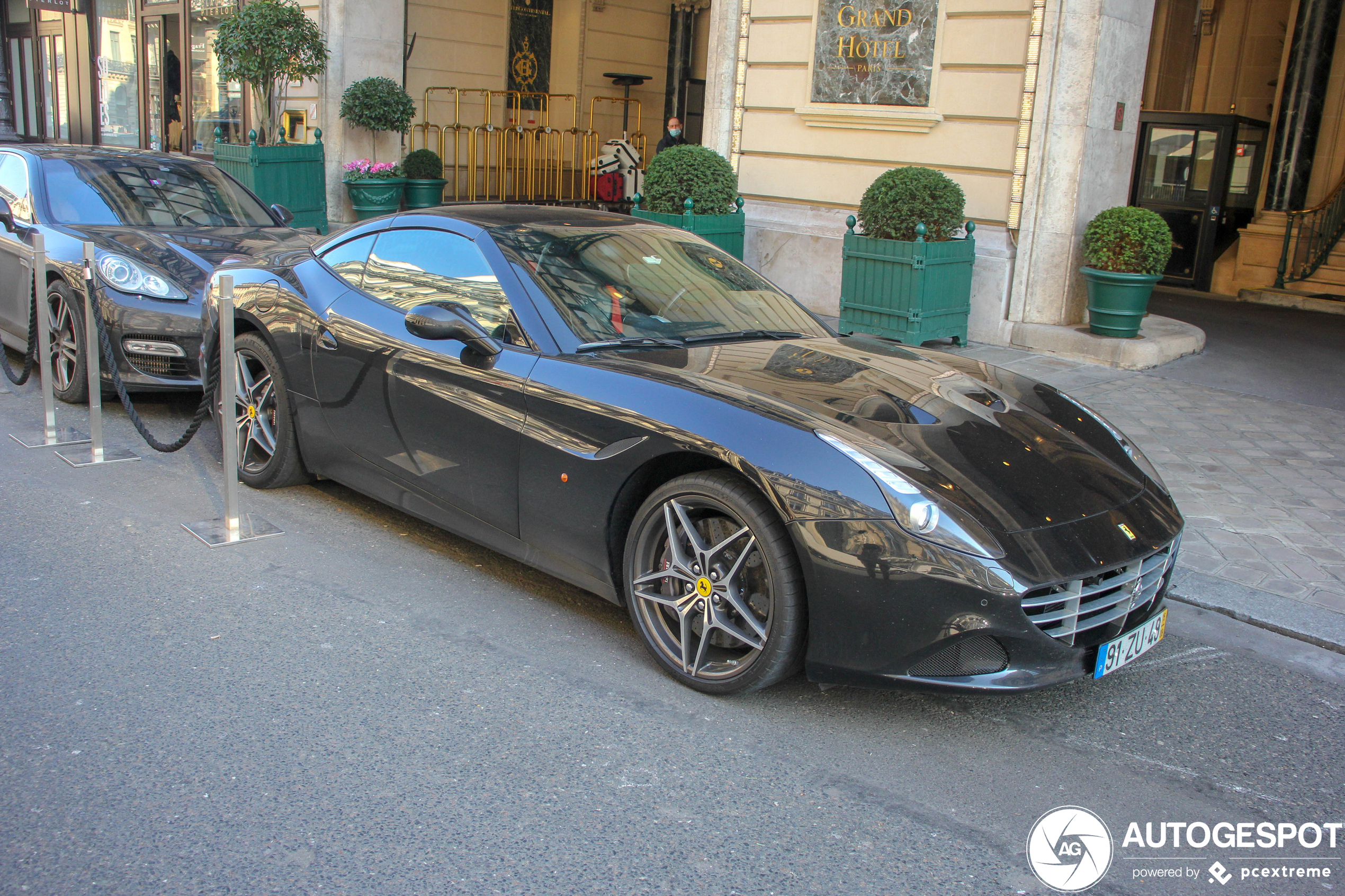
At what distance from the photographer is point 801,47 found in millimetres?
11789

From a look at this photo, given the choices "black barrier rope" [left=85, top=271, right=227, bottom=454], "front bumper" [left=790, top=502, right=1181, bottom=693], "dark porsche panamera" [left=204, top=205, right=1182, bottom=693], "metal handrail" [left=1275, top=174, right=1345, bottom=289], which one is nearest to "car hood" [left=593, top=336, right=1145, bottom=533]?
"dark porsche panamera" [left=204, top=205, right=1182, bottom=693]

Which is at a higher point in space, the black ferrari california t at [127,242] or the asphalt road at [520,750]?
the black ferrari california t at [127,242]

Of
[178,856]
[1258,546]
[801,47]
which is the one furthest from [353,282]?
[801,47]

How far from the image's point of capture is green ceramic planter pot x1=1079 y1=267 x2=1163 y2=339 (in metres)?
9.36

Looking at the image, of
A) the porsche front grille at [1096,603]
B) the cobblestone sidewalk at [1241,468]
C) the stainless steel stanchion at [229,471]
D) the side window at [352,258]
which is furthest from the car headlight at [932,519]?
the stainless steel stanchion at [229,471]

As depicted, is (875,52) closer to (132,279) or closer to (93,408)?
(132,279)

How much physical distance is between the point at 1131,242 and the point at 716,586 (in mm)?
7380

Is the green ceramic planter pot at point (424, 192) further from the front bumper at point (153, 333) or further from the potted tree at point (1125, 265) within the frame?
the potted tree at point (1125, 265)

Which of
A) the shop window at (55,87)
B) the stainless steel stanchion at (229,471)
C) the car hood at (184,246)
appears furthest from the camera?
the shop window at (55,87)

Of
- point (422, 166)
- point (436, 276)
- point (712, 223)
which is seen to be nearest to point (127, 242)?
point (436, 276)

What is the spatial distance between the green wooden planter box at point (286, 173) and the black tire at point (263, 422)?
856 centimetres

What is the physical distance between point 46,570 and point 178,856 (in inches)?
88.0

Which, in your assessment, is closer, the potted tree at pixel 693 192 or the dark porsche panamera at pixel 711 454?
the dark porsche panamera at pixel 711 454

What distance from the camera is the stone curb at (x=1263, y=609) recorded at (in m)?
4.29
